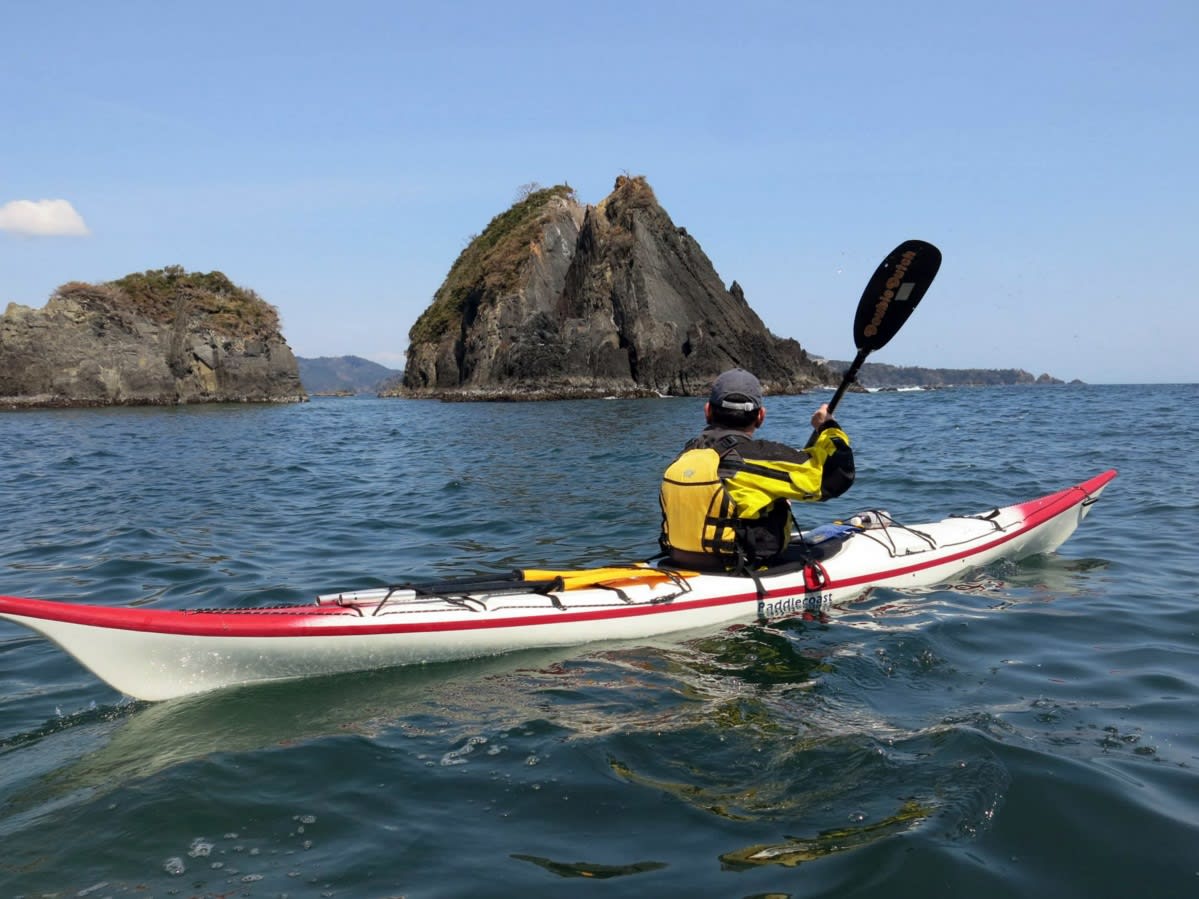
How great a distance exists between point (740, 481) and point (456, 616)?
182cm

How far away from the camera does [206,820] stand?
9.86 feet

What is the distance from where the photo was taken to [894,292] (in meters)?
6.72

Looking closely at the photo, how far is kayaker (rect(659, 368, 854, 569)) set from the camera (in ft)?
16.4

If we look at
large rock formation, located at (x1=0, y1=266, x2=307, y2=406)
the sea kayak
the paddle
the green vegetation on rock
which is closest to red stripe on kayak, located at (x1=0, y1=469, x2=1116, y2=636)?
the sea kayak

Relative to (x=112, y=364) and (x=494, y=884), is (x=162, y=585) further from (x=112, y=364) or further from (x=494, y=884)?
(x=112, y=364)

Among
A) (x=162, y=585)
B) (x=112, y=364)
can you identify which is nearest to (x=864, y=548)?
(x=162, y=585)

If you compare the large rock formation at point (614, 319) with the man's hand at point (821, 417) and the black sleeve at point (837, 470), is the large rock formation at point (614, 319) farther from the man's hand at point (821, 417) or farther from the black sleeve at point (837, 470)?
the black sleeve at point (837, 470)

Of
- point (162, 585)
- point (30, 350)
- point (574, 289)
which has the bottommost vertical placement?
point (162, 585)

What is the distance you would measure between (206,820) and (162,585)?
445 centimetres

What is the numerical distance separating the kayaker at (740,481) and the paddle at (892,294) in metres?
1.51

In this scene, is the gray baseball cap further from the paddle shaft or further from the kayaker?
the paddle shaft

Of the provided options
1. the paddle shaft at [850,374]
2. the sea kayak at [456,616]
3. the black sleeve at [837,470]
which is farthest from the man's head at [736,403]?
the sea kayak at [456,616]

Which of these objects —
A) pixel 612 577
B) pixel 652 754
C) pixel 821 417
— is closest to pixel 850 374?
pixel 821 417

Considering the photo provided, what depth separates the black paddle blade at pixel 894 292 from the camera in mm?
6500
